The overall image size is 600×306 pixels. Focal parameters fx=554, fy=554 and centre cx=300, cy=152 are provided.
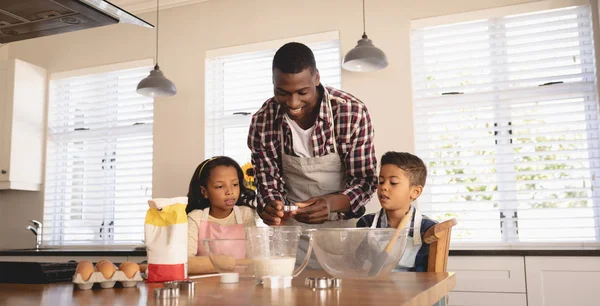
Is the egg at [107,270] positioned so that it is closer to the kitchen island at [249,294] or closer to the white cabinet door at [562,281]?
the kitchen island at [249,294]

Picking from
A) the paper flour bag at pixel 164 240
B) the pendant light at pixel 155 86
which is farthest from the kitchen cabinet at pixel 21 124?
the paper flour bag at pixel 164 240

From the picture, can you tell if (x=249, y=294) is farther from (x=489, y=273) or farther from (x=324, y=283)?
(x=489, y=273)

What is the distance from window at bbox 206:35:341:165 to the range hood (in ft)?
7.65

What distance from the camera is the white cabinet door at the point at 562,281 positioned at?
2.65 meters

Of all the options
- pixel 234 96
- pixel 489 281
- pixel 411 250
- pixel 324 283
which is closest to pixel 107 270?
pixel 324 283

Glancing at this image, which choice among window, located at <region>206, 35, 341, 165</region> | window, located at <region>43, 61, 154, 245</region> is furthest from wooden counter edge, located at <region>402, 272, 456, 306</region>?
window, located at <region>43, 61, 154, 245</region>

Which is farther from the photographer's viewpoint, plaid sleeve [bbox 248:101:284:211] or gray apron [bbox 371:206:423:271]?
plaid sleeve [bbox 248:101:284:211]

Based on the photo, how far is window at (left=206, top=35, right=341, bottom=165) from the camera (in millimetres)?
4066

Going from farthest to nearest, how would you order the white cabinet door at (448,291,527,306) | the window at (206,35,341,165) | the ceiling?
the ceiling
the window at (206,35,341,165)
the white cabinet door at (448,291,527,306)

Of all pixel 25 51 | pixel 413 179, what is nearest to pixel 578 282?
pixel 413 179

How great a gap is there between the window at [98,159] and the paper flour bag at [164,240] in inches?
130

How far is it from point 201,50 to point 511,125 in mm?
2288

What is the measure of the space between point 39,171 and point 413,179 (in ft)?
11.8

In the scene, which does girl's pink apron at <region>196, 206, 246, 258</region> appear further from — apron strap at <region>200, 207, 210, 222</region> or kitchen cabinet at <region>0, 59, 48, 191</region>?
kitchen cabinet at <region>0, 59, 48, 191</region>
